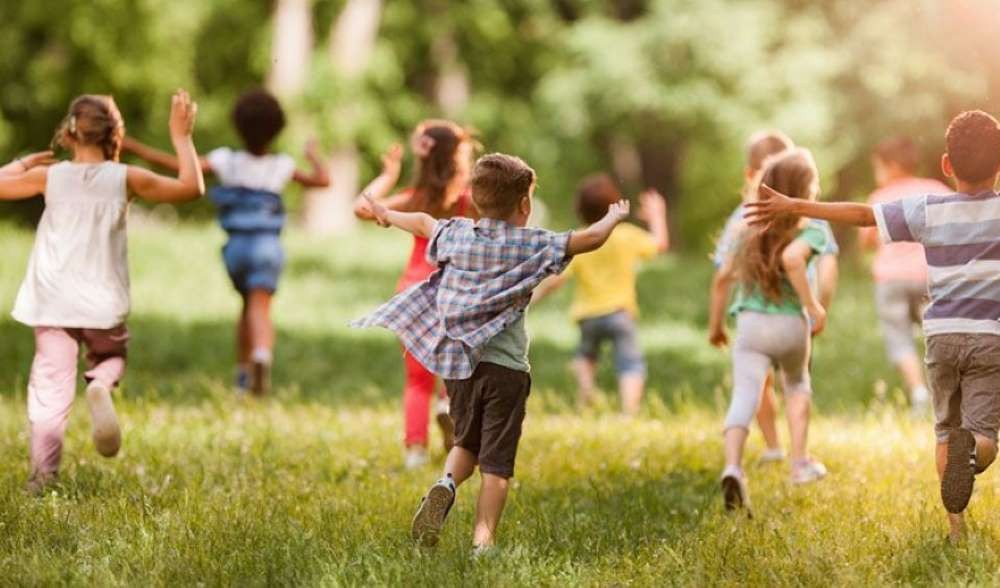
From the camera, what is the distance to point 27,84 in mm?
34188

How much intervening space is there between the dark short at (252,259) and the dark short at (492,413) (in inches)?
183

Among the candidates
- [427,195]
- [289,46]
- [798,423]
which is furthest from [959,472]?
[289,46]

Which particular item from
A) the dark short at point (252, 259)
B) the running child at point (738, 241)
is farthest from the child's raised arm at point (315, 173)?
the running child at point (738, 241)

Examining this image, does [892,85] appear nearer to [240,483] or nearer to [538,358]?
[538,358]

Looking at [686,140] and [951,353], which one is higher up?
[686,140]

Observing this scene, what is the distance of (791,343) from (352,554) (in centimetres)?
274

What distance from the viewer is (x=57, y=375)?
21.5 feet

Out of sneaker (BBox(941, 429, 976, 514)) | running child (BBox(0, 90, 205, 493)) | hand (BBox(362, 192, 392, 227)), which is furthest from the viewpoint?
running child (BBox(0, 90, 205, 493))

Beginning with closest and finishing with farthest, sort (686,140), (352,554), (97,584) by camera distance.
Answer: (97,584)
(352,554)
(686,140)

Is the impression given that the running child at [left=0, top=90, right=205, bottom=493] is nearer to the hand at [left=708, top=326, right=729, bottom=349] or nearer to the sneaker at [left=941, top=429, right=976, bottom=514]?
the hand at [left=708, top=326, right=729, bottom=349]

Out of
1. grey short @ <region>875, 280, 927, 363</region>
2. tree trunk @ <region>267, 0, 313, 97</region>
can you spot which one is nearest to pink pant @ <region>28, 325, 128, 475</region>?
grey short @ <region>875, 280, 927, 363</region>

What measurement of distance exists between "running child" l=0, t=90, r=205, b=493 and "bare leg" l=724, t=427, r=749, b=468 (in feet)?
8.96

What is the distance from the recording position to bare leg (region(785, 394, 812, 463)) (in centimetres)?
709

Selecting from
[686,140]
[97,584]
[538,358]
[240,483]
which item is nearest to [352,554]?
[97,584]
